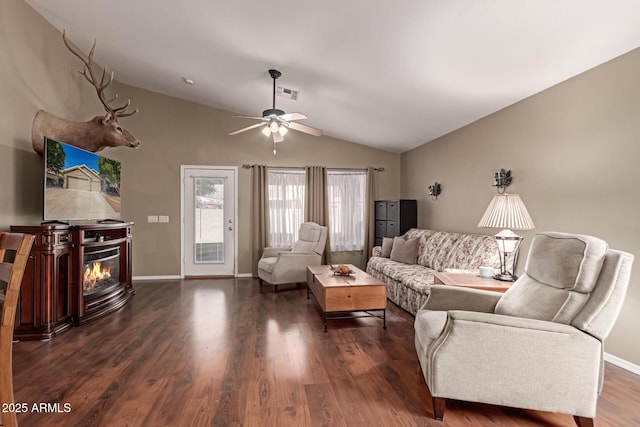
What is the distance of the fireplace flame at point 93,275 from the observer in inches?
144

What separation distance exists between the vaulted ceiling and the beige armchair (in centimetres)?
196

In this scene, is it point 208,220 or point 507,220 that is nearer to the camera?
point 507,220

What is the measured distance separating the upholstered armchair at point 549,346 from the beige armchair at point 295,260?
3.18m

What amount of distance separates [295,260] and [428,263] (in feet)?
6.36

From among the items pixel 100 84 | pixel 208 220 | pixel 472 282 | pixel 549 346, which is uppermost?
pixel 100 84

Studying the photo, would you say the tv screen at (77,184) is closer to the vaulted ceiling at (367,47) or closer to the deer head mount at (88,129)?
the deer head mount at (88,129)

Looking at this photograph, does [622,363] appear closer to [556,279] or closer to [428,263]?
[556,279]

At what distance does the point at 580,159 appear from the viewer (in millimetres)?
2795

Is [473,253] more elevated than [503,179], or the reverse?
[503,179]

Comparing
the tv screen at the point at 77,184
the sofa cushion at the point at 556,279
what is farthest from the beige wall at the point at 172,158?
the sofa cushion at the point at 556,279

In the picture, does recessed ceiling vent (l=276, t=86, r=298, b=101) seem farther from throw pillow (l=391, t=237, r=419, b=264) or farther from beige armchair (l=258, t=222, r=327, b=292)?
throw pillow (l=391, t=237, r=419, b=264)

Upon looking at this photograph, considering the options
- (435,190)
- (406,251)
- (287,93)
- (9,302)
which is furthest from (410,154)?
(9,302)

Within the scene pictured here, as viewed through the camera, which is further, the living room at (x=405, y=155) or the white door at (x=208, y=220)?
the white door at (x=208, y=220)

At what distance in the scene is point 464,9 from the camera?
86.4 inches
